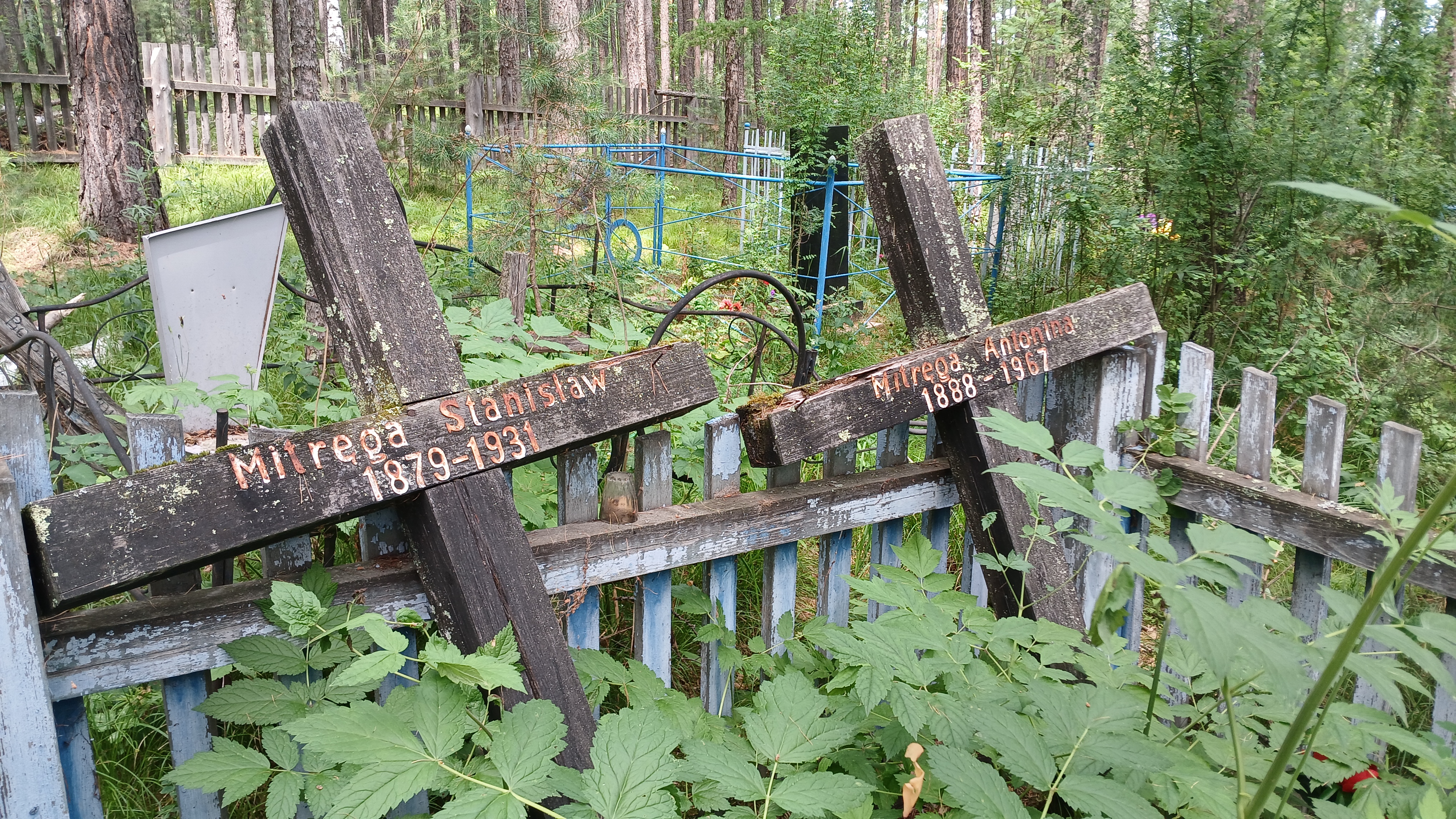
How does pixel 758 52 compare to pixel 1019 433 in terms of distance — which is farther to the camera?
pixel 758 52

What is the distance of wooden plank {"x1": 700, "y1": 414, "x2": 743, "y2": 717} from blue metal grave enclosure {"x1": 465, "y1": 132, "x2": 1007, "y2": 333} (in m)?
1.51

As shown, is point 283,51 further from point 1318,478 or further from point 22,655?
point 1318,478

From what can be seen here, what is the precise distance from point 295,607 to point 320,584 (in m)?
0.15

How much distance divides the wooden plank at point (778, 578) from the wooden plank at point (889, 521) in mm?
220

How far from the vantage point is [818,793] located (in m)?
1.25

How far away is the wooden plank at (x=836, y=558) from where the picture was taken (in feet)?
6.97

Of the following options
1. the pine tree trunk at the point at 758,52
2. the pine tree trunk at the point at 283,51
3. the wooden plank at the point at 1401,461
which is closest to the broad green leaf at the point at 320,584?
the wooden plank at the point at 1401,461

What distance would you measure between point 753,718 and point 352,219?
1025 millimetres

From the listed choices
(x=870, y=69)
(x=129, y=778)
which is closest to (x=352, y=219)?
(x=129, y=778)

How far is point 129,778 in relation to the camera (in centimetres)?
190

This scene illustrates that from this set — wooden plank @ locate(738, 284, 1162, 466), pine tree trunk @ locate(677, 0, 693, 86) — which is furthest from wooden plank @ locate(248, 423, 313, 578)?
pine tree trunk @ locate(677, 0, 693, 86)

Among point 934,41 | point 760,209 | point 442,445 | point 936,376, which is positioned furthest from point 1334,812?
point 934,41

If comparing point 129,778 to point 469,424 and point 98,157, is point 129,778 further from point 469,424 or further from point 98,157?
point 98,157

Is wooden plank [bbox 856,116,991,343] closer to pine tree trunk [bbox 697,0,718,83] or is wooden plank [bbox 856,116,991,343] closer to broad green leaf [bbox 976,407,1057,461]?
broad green leaf [bbox 976,407,1057,461]
